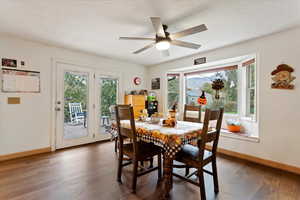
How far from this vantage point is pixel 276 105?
8.33 feet

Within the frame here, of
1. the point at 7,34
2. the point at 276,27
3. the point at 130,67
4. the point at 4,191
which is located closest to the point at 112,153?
the point at 4,191

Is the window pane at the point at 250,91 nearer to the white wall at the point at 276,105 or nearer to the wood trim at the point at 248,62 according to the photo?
the wood trim at the point at 248,62

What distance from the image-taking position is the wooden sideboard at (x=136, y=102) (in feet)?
14.0

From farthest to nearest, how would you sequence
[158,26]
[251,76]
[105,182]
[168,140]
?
[251,76], [105,182], [158,26], [168,140]

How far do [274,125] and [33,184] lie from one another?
364cm

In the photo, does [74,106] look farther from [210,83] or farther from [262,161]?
[262,161]

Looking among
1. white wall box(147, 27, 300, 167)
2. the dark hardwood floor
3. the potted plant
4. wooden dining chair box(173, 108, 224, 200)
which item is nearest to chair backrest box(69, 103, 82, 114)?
the dark hardwood floor

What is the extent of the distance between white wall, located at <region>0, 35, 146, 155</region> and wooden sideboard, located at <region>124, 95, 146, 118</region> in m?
1.65

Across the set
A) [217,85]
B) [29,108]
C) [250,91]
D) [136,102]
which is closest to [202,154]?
[250,91]

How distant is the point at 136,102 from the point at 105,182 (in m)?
2.50

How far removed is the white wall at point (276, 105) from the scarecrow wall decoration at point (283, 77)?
2.5 inches

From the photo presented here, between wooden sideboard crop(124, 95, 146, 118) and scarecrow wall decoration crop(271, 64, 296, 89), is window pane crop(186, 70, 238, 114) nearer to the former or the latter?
scarecrow wall decoration crop(271, 64, 296, 89)

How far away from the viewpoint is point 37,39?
2.90 metres

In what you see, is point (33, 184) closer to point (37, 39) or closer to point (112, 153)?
point (112, 153)
